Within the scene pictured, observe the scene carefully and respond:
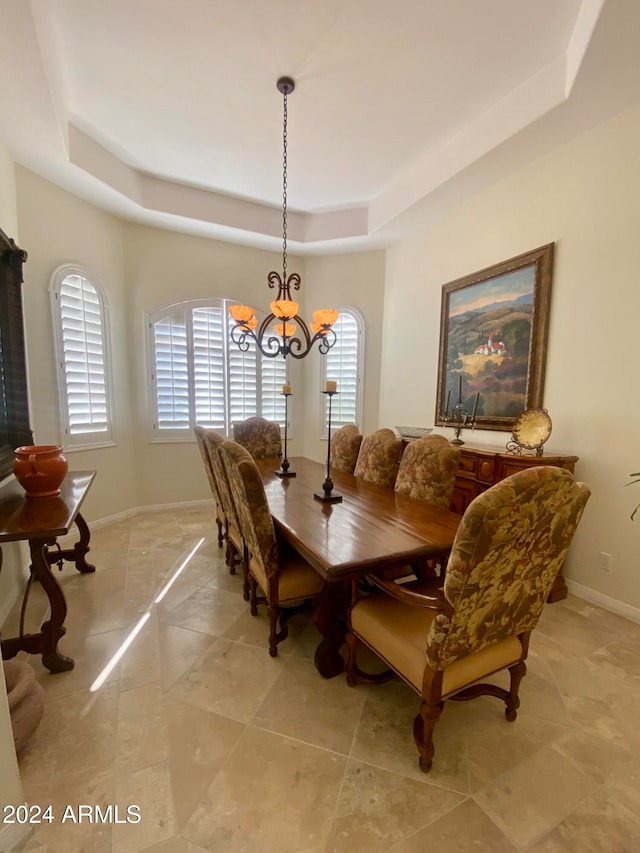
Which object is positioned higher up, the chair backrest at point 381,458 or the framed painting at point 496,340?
the framed painting at point 496,340

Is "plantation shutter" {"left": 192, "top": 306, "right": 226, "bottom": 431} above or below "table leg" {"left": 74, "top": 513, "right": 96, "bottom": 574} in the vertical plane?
A: above

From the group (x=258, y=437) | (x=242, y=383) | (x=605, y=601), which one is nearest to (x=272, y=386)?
(x=242, y=383)

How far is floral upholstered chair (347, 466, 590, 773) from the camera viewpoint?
41.6 inches

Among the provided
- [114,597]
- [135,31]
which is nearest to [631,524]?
[114,597]

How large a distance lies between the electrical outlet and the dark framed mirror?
403cm

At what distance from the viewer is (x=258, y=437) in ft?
12.4

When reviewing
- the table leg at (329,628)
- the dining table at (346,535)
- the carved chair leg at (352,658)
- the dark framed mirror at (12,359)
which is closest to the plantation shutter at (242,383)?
the dark framed mirror at (12,359)

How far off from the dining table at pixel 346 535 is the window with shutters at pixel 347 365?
231 cm

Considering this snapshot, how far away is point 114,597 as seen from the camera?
2494 millimetres

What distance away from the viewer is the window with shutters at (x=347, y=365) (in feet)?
15.4

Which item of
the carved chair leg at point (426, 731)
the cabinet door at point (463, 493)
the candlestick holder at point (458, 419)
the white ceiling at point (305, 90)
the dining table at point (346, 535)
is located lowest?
the carved chair leg at point (426, 731)

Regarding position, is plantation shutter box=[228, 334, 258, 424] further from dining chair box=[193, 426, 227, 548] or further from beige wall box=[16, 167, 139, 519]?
dining chair box=[193, 426, 227, 548]

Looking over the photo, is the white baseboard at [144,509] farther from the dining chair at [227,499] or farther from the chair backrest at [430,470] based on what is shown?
the chair backrest at [430,470]

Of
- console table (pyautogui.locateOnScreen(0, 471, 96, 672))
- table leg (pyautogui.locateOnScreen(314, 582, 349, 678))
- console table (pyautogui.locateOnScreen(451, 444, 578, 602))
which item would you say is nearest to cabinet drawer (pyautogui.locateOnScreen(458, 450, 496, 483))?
console table (pyautogui.locateOnScreen(451, 444, 578, 602))
